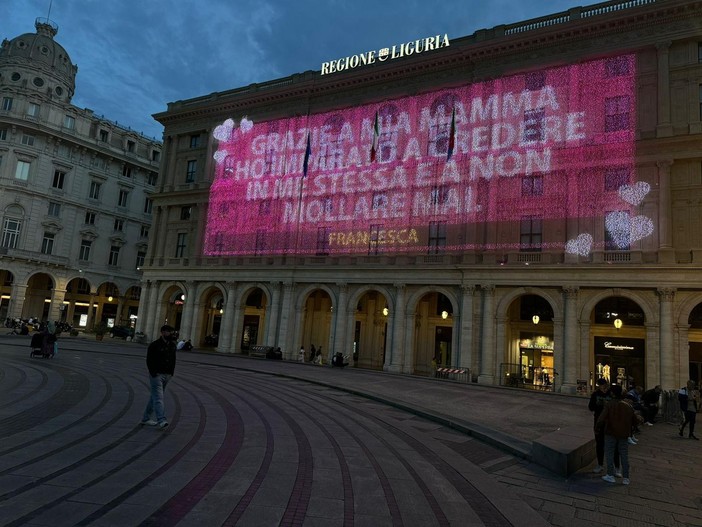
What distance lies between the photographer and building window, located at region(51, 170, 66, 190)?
194 feet

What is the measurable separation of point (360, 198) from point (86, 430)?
3203 cm

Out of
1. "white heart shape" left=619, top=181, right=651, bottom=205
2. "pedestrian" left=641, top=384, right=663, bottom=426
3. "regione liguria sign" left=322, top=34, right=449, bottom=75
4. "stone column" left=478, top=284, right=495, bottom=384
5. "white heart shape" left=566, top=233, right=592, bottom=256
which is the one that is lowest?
"pedestrian" left=641, top=384, right=663, bottom=426

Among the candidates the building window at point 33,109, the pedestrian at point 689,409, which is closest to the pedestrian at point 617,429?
the pedestrian at point 689,409

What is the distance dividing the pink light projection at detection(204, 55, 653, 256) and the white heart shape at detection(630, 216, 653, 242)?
80 millimetres

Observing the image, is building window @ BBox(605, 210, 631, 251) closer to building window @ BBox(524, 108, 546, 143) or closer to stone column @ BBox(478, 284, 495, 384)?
building window @ BBox(524, 108, 546, 143)

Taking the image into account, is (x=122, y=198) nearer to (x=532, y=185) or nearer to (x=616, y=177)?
(x=532, y=185)

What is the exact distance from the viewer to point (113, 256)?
6638 centimetres

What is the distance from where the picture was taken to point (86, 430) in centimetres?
970

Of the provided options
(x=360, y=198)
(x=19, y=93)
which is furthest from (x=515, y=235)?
(x=19, y=93)

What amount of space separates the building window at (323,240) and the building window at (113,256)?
3848 cm

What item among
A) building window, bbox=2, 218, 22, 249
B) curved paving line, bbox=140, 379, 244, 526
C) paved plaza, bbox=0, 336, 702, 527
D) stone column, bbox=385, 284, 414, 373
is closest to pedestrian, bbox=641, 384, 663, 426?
paved plaza, bbox=0, 336, 702, 527

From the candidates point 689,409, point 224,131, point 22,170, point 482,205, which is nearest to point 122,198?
point 22,170

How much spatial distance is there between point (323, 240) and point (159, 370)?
31765 mm

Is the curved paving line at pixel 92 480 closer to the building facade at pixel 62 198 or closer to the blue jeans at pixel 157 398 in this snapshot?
the blue jeans at pixel 157 398
